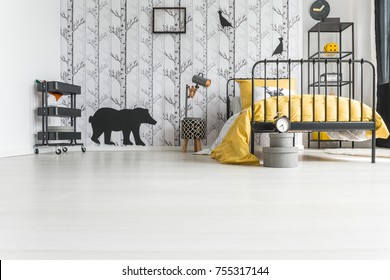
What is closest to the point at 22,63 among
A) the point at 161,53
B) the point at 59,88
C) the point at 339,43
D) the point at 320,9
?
the point at 59,88

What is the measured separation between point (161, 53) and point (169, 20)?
41 centimetres

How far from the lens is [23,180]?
6.55 ft

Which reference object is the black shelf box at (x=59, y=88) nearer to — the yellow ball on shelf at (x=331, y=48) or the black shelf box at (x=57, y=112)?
the black shelf box at (x=57, y=112)

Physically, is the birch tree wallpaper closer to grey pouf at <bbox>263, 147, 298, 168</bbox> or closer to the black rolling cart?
the black rolling cart

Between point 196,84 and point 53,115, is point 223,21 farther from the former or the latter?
point 53,115

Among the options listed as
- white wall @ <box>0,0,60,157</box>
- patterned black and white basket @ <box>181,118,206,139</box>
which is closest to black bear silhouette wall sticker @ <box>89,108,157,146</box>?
patterned black and white basket @ <box>181,118,206,139</box>

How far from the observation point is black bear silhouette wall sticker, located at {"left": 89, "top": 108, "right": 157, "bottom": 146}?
16.4 feet

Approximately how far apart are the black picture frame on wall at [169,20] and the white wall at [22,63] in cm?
120

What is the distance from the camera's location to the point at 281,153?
8.49 feet
